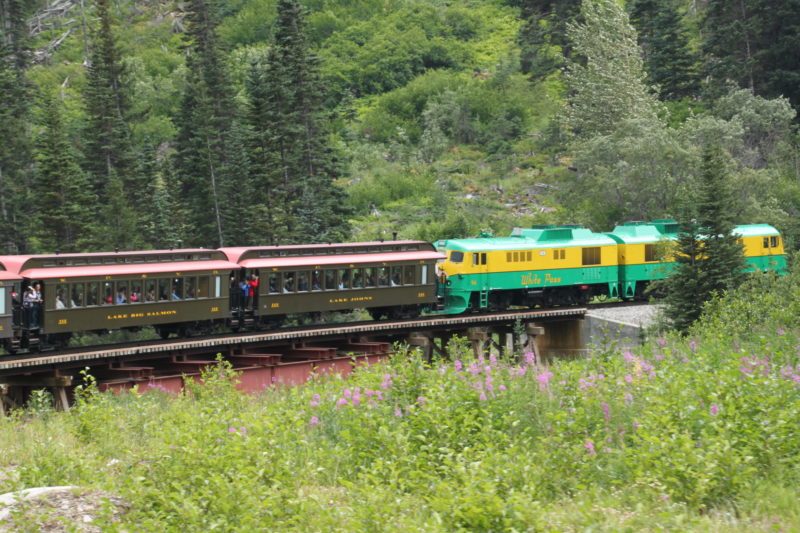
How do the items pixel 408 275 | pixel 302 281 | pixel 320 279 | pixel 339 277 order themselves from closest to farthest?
pixel 302 281 → pixel 320 279 → pixel 339 277 → pixel 408 275

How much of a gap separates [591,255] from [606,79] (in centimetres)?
2108

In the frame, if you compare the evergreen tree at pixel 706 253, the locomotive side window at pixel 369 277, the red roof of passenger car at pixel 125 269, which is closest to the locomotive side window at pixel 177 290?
the red roof of passenger car at pixel 125 269

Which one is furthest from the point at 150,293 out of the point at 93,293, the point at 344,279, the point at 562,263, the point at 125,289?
the point at 562,263

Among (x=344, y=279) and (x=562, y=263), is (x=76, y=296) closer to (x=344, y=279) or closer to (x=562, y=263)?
(x=344, y=279)

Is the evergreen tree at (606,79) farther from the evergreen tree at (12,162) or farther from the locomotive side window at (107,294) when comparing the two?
the locomotive side window at (107,294)

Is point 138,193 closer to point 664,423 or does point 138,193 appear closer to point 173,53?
point 173,53

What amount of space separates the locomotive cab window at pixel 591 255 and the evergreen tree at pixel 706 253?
21.3ft

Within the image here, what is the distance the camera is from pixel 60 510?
10.8 m

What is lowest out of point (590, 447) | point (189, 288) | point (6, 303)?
point (590, 447)

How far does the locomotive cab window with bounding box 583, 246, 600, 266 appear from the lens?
40.0 metres

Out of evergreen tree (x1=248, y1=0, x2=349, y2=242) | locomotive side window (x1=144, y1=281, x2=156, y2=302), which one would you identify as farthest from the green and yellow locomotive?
locomotive side window (x1=144, y1=281, x2=156, y2=302)

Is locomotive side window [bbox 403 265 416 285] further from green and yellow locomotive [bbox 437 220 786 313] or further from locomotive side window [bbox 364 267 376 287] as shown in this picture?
green and yellow locomotive [bbox 437 220 786 313]

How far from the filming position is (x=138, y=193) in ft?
160

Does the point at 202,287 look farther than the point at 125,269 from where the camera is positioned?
Yes
